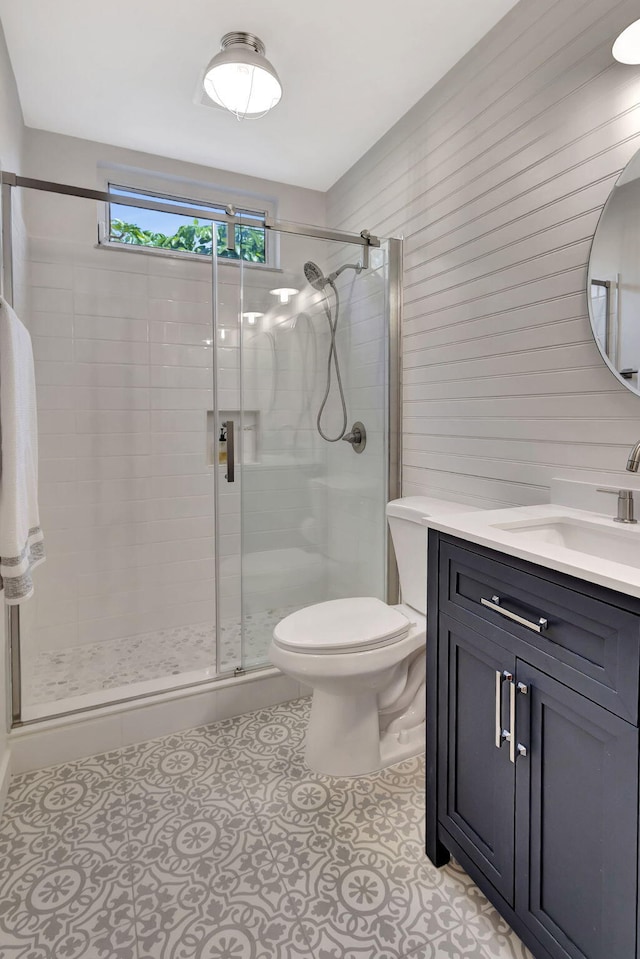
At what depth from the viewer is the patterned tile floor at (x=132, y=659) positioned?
2.14 metres

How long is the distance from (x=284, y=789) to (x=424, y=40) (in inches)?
102

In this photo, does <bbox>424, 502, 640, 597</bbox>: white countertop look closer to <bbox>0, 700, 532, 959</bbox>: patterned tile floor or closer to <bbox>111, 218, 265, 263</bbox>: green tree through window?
<bbox>0, 700, 532, 959</bbox>: patterned tile floor

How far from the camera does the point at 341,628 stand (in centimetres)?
174

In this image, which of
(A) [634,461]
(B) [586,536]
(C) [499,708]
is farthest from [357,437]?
(C) [499,708]

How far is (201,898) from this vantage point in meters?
1.31

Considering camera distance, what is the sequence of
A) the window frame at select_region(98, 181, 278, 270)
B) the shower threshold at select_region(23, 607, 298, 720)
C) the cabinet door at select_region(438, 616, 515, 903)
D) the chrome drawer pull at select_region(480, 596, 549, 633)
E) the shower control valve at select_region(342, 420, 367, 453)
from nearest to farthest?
1. the chrome drawer pull at select_region(480, 596, 549, 633)
2. the cabinet door at select_region(438, 616, 515, 903)
3. the shower threshold at select_region(23, 607, 298, 720)
4. the shower control valve at select_region(342, 420, 367, 453)
5. the window frame at select_region(98, 181, 278, 270)

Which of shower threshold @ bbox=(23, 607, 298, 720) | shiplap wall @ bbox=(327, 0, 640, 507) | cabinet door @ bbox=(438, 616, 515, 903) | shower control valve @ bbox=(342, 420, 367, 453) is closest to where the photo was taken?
cabinet door @ bbox=(438, 616, 515, 903)

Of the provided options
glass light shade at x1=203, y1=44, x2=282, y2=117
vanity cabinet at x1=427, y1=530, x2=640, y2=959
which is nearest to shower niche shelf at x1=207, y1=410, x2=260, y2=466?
vanity cabinet at x1=427, y1=530, x2=640, y2=959

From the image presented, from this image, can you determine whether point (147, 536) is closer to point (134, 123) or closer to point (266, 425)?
point (266, 425)

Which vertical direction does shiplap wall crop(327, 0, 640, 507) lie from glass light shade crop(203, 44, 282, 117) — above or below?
below

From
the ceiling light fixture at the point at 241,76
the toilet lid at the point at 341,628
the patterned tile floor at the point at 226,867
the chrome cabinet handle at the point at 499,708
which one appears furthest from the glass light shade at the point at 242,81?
the patterned tile floor at the point at 226,867

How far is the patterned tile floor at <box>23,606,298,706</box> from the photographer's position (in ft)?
7.03

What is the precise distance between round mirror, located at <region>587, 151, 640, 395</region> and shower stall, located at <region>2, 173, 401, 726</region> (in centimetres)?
102

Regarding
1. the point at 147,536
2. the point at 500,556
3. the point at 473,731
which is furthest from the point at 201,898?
the point at 147,536
